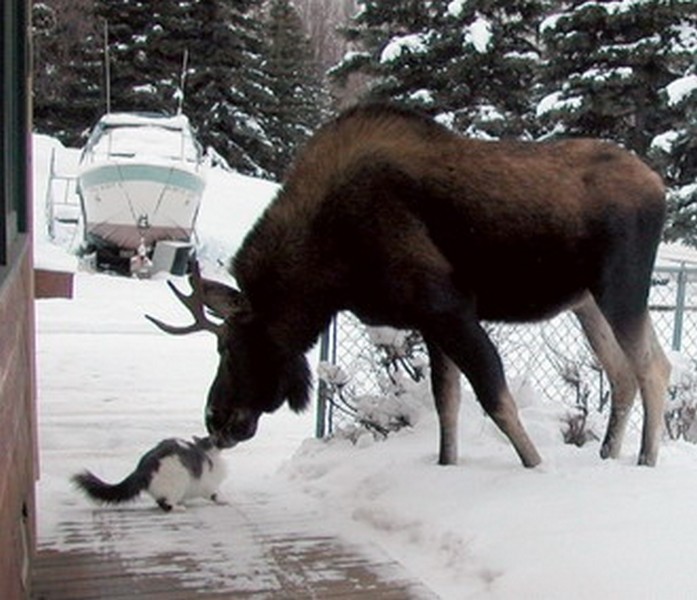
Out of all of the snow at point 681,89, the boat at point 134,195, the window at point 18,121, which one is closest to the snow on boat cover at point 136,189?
the boat at point 134,195

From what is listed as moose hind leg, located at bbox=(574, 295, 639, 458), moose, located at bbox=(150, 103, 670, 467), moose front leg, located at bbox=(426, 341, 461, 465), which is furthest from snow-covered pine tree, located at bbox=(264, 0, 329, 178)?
moose, located at bbox=(150, 103, 670, 467)

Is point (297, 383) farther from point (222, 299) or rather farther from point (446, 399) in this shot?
point (446, 399)

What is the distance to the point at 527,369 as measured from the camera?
6.50 m

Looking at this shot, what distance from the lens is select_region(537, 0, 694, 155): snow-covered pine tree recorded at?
47.6 feet

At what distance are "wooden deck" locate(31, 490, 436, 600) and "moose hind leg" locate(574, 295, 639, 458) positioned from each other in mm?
1313

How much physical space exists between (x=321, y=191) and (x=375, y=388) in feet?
7.26

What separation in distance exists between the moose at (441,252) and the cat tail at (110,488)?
0.50 metres

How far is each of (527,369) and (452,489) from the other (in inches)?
97.1

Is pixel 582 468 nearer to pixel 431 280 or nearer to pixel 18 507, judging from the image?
pixel 431 280

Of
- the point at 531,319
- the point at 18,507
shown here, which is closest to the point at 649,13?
the point at 531,319

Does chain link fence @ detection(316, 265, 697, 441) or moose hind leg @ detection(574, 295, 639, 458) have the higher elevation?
moose hind leg @ detection(574, 295, 639, 458)

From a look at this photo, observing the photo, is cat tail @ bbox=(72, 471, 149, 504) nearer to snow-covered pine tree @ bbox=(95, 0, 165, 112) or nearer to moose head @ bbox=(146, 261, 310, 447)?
moose head @ bbox=(146, 261, 310, 447)

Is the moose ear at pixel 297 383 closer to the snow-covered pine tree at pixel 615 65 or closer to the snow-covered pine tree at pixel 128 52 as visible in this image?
the snow-covered pine tree at pixel 615 65

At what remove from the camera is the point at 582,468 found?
423cm
